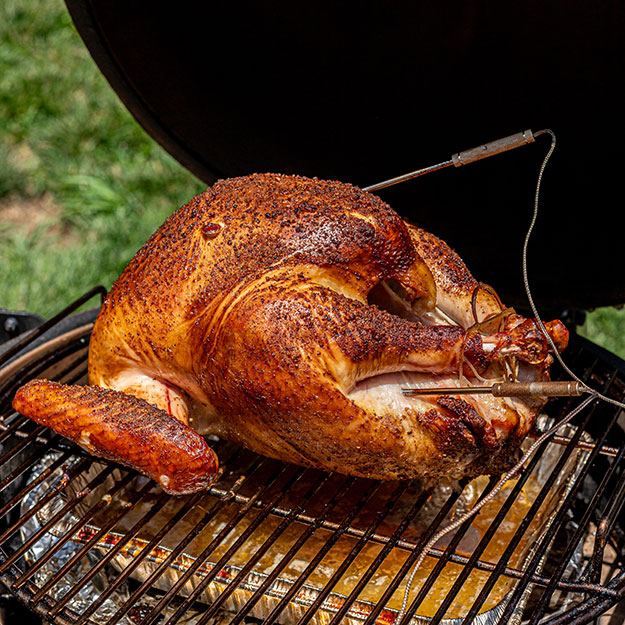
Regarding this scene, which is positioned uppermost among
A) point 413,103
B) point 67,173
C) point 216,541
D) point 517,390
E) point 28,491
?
point 67,173

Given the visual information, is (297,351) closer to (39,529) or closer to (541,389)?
(541,389)

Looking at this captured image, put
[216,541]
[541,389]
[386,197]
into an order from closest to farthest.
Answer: [541,389], [216,541], [386,197]

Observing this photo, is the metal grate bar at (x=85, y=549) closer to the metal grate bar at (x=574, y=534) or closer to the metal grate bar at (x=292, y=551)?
the metal grate bar at (x=292, y=551)

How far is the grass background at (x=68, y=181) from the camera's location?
4730 mm

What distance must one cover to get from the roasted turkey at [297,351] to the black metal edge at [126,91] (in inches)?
23.7

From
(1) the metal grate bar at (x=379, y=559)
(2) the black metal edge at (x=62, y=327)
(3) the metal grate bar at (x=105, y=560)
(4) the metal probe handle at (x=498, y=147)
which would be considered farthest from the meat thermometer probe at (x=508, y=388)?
(2) the black metal edge at (x=62, y=327)

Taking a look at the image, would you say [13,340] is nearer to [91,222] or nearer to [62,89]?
[91,222]

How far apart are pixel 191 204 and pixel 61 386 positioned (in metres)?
0.59

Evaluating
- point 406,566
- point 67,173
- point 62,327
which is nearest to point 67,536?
point 406,566

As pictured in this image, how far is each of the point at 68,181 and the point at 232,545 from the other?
3776 millimetres

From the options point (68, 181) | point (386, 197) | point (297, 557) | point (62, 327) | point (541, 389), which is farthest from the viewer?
point (68, 181)

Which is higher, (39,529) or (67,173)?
(67,173)

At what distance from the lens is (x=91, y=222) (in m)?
5.23

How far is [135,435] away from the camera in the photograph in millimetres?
2010
